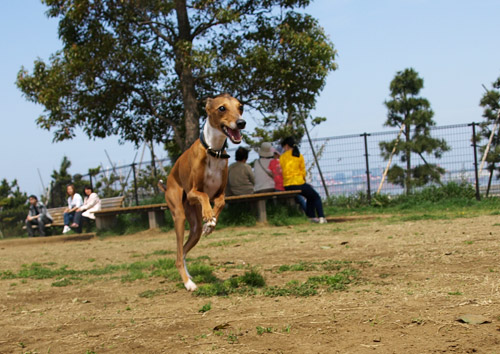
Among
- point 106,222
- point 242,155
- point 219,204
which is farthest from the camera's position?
point 106,222

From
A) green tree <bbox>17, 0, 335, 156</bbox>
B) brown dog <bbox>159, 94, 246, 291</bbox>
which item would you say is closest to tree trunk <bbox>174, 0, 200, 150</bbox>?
green tree <bbox>17, 0, 335, 156</bbox>

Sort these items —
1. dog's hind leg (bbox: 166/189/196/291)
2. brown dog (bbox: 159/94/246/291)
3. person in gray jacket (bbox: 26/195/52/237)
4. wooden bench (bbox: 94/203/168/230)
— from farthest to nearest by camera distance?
person in gray jacket (bbox: 26/195/52/237) < wooden bench (bbox: 94/203/168/230) < dog's hind leg (bbox: 166/189/196/291) < brown dog (bbox: 159/94/246/291)

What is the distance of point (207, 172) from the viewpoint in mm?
5352

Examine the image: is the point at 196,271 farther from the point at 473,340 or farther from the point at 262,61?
the point at 262,61

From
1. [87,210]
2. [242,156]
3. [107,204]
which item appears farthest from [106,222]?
[242,156]

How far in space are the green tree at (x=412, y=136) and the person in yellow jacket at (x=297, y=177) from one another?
150 inches

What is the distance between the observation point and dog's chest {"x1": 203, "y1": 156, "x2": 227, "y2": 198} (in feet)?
17.5

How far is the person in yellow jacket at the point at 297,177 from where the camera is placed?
1273 cm

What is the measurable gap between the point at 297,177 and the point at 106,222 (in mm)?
5483

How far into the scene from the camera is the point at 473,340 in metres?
3.11

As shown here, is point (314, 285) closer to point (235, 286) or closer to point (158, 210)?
point (235, 286)

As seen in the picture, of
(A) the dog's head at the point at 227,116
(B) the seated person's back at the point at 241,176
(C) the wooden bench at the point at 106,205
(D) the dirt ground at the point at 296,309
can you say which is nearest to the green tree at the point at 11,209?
(C) the wooden bench at the point at 106,205

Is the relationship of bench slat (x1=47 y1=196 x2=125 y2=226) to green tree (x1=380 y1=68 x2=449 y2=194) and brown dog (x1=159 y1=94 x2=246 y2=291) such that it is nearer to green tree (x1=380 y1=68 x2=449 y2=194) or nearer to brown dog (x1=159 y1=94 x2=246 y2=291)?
green tree (x1=380 y1=68 x2=449 y2=194)

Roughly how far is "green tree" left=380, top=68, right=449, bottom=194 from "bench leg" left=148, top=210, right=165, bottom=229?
261 inches
